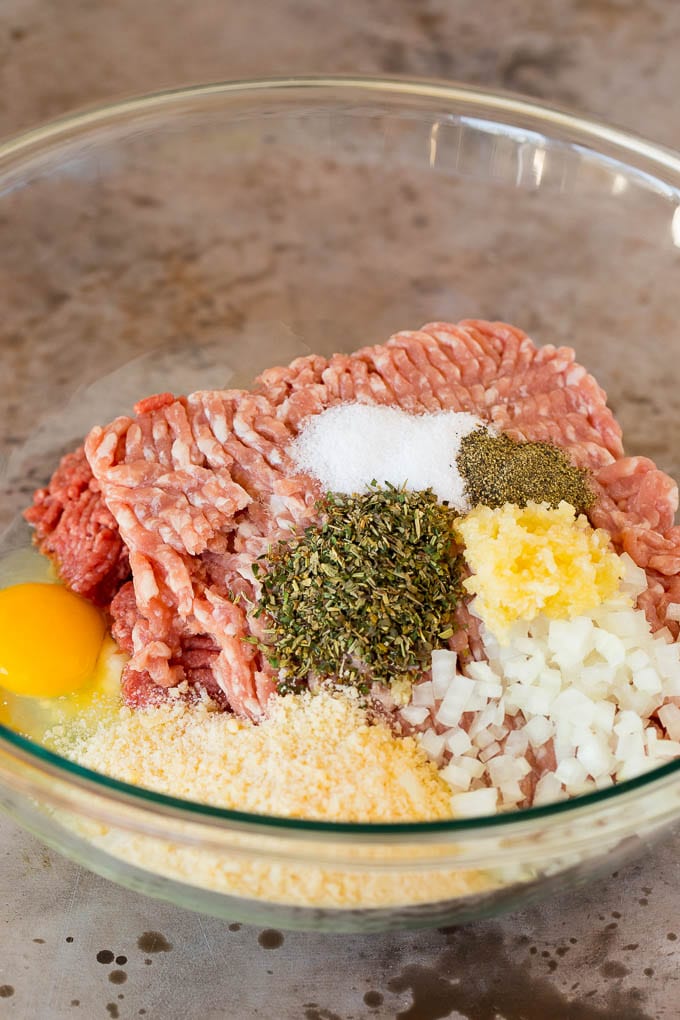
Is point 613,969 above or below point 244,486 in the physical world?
below

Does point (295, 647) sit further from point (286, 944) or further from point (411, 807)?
point (286, 944)

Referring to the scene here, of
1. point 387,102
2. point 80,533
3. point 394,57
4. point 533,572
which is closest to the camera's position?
point 533,572

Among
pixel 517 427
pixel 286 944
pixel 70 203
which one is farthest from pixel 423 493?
pixel 70 203

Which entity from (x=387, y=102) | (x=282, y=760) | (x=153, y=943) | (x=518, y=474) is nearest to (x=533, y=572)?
(x=518, y=474)

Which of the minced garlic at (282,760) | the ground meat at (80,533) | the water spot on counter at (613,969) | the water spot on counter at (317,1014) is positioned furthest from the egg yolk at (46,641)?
the water spot on counter at (613,969)

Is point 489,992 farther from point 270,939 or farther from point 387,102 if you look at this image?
point 387,102

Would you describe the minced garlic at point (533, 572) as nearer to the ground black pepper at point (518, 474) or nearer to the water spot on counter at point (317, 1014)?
the ground black pepper at point (518, 474)
